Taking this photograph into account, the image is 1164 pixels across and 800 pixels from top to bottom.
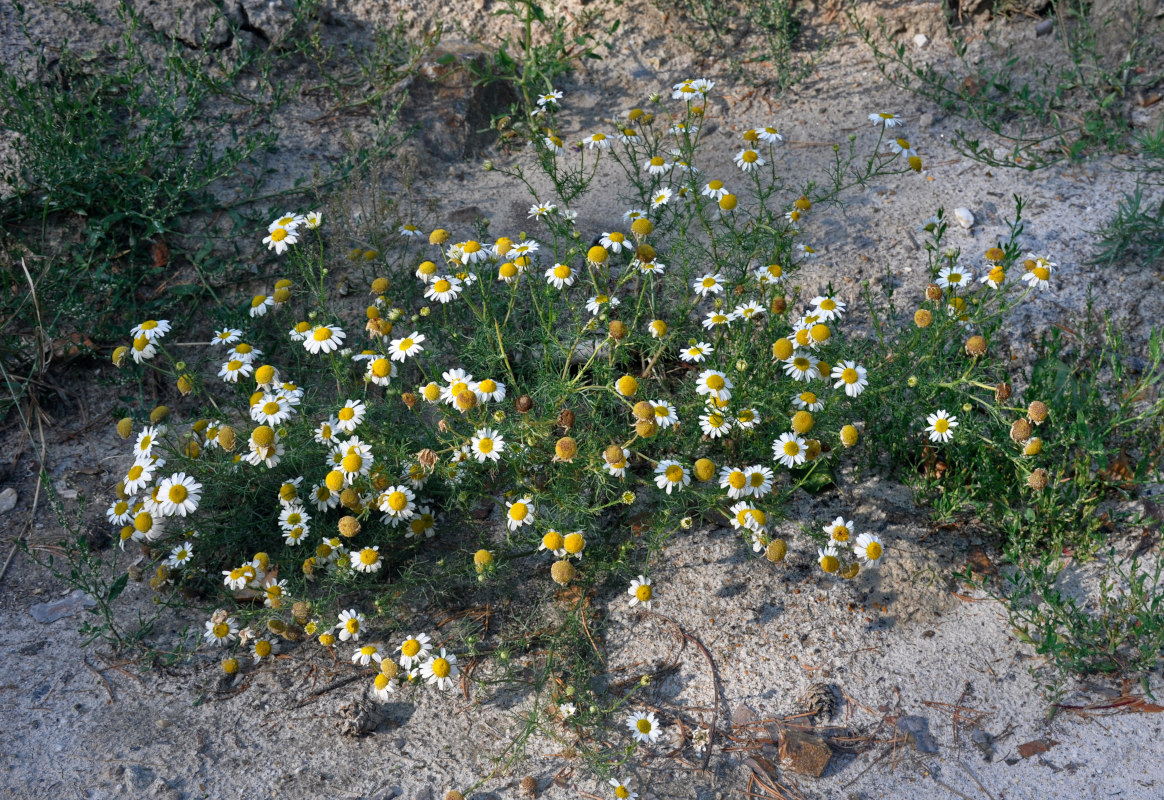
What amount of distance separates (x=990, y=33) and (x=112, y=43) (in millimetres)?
5034

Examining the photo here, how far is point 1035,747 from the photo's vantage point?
261 centimetres

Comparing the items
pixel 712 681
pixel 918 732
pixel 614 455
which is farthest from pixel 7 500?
pixel 918 732

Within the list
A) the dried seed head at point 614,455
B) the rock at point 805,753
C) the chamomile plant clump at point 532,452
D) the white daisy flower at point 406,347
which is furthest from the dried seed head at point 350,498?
the rock at point 805,753

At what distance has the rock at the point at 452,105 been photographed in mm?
4703

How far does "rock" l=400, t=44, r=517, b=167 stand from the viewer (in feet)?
15.4

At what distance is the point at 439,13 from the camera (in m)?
5.29

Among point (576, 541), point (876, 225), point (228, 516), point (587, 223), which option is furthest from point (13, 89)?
point (876, 225)

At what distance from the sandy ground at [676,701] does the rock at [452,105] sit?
235cm

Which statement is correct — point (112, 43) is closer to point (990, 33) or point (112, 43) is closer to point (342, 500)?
point (342, 500)

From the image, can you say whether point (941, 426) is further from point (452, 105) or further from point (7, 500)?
point (7, 500)

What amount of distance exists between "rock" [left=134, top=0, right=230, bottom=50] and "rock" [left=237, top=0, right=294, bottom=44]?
140 millimetres

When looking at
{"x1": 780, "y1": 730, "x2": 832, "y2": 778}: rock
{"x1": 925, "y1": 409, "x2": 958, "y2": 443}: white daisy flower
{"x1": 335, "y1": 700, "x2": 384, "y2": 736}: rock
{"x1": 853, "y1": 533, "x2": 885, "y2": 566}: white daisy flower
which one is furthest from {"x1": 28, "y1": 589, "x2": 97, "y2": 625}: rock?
{"x1": 925, "y1": 409, "x2": 958, "y2": 443}: white daisy flower

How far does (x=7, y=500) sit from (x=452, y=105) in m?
3.00

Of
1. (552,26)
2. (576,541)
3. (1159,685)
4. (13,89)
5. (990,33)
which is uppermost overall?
(13,89)
